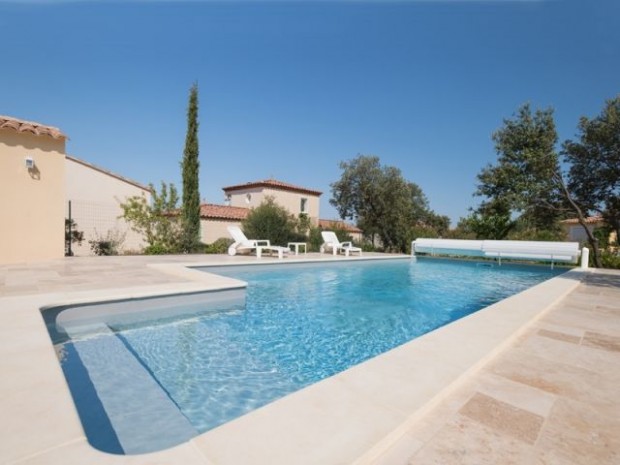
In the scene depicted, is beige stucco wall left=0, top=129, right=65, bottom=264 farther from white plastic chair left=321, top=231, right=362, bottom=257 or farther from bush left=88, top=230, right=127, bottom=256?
white plastic chair left=321, top=231, right=362, bottom=257

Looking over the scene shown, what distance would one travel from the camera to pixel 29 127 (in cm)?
898

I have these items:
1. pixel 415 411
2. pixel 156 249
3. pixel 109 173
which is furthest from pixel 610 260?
pixel 109 173

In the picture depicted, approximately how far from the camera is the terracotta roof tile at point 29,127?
8.71 meters

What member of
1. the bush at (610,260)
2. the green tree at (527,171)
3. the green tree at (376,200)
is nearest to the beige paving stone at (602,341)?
the green tree at (527,171)

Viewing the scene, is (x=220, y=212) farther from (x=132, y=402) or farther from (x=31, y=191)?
(x=132, y=402)

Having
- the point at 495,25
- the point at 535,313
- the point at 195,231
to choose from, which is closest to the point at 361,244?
the point at 195,231

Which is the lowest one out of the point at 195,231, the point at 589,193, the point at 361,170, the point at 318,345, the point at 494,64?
the point at 318,345

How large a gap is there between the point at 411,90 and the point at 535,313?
14.6 meters

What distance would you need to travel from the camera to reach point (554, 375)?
2.61 metres

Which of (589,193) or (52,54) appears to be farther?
(589,193)

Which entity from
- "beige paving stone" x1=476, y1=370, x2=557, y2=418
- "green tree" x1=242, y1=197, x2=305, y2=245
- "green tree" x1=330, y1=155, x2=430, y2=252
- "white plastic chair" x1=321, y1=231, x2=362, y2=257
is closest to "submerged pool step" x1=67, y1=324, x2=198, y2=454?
"beige paving stone" x1=476, y1=370, x2=557, y2=418

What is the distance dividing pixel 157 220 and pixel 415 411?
13.5 meters

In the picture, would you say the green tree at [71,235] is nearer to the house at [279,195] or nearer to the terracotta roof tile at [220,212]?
the terracotta roof tile at [220,212]

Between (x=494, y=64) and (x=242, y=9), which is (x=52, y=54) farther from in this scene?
(x=494, y=64)
